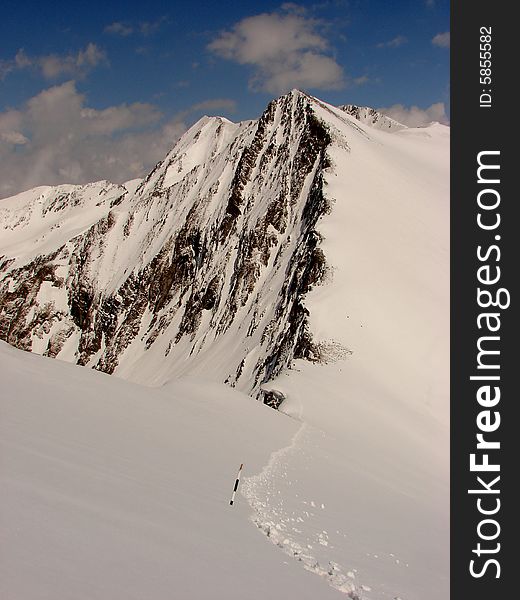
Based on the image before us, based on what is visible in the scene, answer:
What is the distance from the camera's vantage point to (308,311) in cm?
3234

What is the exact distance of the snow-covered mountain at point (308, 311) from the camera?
414 inches

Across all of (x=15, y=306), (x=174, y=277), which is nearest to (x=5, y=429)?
(x=174, y=277)

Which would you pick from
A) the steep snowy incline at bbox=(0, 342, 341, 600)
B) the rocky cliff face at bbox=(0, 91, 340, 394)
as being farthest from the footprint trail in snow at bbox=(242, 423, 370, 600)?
the rocky cliff face at bbox=(0, 91, 340, 394)

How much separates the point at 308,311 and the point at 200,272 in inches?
1520

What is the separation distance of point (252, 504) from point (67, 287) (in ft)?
299

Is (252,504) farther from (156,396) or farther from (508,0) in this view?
(508,0)

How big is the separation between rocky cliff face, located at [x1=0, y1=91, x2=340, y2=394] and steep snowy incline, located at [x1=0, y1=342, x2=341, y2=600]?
1893 cm

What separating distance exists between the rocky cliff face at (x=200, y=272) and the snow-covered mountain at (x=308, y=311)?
0.89 feet

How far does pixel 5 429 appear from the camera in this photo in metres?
7.15

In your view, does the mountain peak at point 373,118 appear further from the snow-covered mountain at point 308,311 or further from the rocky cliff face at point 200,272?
the rocky cliff face at point 200,272

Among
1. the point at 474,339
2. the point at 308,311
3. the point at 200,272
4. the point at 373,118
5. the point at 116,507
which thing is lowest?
the point at 116,507

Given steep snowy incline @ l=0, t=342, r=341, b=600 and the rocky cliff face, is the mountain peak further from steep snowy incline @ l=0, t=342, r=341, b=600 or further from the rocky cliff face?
steep snowy incline @ l=0, t=342, r=341, b=600

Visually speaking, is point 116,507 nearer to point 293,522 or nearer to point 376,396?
point 293,522

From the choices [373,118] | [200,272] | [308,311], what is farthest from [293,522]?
[373,118]
